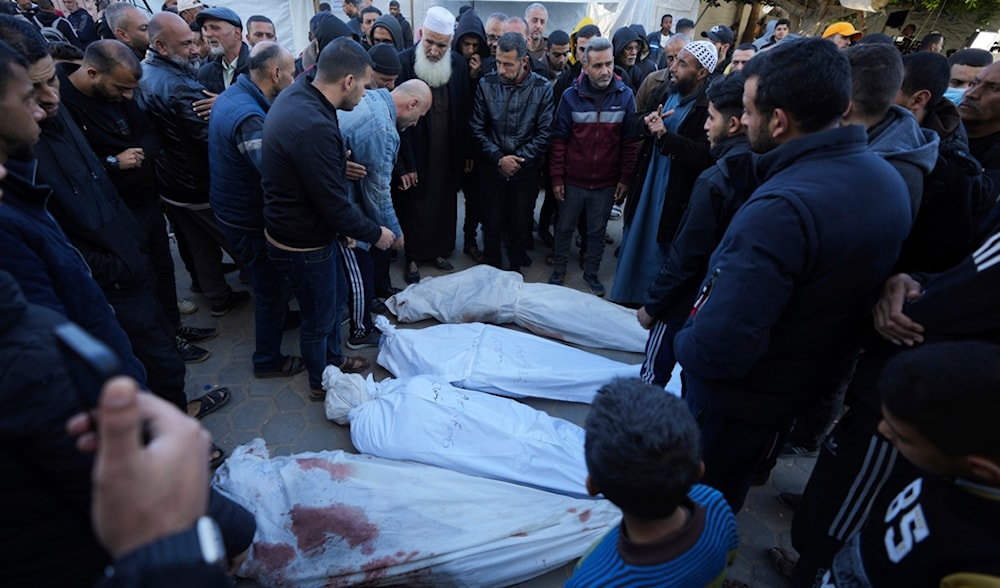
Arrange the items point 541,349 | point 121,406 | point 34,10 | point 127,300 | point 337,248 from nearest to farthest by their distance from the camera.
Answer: point 121,406, point 127,300, point 337,248, point 541,349, point 34,10

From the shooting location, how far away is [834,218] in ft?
4.76

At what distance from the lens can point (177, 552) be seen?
2.06ft

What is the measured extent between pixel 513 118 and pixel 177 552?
4.03 m

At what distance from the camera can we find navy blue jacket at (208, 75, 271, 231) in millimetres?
2827

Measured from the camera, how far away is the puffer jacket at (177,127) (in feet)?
10.3

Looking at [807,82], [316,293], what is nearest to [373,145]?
[316,293]

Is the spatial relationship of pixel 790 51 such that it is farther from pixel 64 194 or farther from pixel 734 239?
pixel 64 194

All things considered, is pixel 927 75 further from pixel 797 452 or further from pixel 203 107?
pixel 203 107

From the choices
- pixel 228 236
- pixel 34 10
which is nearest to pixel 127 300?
pixel 228 236

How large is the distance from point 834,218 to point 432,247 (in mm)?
3689

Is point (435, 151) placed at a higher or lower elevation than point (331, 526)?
higher

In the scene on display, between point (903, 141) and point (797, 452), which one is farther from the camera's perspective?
point (797, 452)

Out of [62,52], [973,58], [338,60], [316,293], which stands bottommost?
[316,293]

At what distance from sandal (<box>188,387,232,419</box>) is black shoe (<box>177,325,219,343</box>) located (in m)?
0.77
